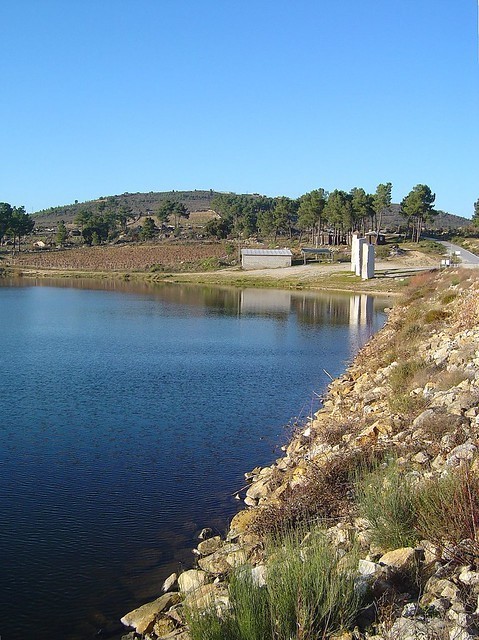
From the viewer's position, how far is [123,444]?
55.1 ft

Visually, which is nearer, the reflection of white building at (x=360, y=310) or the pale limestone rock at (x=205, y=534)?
the pale limestone rock at (x=205, y=534)

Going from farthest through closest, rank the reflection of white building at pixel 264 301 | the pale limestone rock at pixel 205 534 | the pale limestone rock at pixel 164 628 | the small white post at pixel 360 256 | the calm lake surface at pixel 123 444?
1. the small white post at pixel 360 256
2. the reflection of white building at pixel 264 301
3. the pale limestone rock at pixel 205 534
4. the calm lake surface at pixel 123 444
5. the pale limestone rock at pixel 164 628

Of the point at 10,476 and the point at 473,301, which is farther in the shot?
the point at 473,301

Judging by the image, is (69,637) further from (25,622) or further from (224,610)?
(224,610)

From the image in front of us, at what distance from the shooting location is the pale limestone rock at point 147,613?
27.9 feet

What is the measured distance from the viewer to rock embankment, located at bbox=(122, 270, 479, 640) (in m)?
6.28

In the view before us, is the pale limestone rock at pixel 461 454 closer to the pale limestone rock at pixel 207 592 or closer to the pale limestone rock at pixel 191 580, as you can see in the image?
the pale limestone rock at pixel 207 592

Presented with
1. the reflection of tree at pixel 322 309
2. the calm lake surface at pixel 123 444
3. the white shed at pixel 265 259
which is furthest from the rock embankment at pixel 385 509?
the white shed at pixel 265 259

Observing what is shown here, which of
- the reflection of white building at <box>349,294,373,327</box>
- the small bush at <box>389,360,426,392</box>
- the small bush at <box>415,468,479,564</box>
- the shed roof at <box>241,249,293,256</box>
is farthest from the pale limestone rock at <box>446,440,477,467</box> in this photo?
the shed roof at <box>241,249,293,256</box>

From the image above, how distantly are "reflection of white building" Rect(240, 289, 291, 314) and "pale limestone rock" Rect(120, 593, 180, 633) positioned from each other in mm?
45006

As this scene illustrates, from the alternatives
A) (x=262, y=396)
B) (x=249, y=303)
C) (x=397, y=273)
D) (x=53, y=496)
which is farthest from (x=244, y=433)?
(x=397, y=273)

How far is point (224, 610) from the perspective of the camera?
6.42 metres

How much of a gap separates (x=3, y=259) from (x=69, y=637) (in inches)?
4314

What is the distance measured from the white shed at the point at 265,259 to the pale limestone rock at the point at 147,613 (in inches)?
3196
